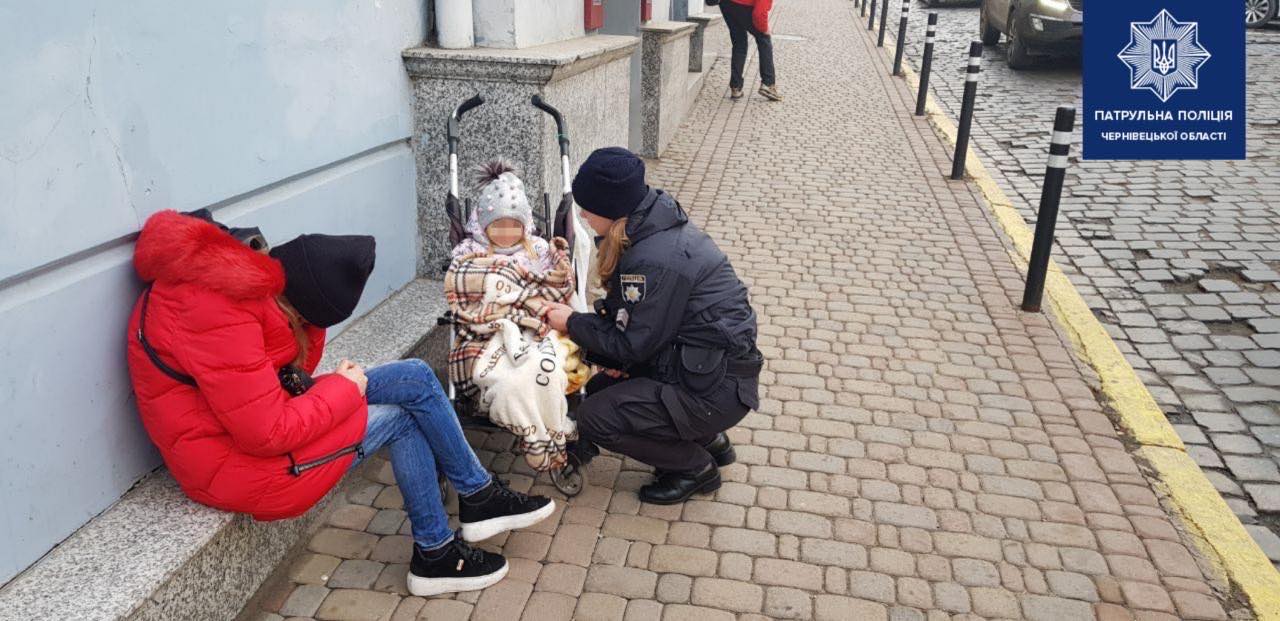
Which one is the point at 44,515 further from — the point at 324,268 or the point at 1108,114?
the point at 1108,114

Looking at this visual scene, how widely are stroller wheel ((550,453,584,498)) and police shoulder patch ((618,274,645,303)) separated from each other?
30.7 inches

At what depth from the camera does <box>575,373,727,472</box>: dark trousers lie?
3631 millimetres

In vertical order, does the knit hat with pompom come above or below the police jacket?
above

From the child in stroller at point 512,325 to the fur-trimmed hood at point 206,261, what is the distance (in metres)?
1.00

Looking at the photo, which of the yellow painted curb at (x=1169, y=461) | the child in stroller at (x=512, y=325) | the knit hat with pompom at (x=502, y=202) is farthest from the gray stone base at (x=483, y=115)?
the yellow painted curb at (x=1169, y=461)

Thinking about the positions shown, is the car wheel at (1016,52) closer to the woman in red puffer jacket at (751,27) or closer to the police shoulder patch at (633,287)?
the woman in red puffer jacket at (751,27)

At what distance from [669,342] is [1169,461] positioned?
242 centimetres

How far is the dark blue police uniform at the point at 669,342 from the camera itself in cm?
346

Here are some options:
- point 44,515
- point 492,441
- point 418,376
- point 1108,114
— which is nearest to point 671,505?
point 492,441

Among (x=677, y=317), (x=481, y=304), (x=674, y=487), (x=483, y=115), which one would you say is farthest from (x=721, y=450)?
(x=483, y=115)

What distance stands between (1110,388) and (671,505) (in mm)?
2629

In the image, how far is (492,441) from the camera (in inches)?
169

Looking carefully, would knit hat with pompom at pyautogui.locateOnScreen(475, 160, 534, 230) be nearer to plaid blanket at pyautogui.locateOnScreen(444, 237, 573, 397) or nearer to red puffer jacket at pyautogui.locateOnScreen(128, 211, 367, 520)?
plaid blanket at pyautogui.locateOnScreen(444, 237, 573, 397)

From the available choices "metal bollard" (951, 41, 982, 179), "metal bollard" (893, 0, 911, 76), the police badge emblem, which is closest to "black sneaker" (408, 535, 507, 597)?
the police badge emblem
